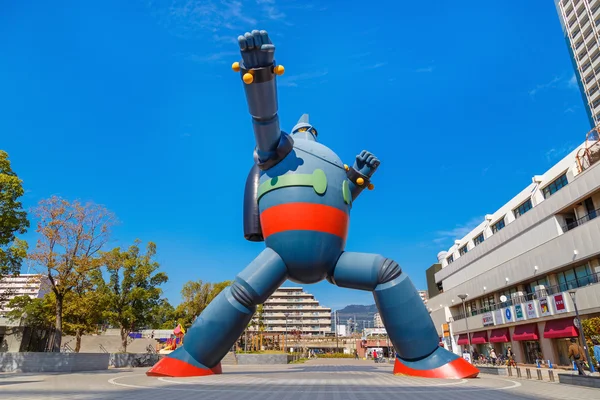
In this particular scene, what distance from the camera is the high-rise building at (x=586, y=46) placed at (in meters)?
56.8

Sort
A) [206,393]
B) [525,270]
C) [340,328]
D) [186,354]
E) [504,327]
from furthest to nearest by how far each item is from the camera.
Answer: [340,328], [504,327], [525,270], [186,354], [206,393]

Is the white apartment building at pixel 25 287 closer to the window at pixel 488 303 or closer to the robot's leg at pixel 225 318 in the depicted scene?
the robot's leg at pixel 225 318

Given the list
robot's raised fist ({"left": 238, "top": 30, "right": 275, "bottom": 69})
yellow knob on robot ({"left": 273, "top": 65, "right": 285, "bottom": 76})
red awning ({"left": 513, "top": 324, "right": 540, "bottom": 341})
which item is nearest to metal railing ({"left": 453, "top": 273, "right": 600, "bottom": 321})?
red awning ({"left": 513, "top": 324, "right": 540, "bottom": 341})

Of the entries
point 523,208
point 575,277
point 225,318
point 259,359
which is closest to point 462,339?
point 523,208

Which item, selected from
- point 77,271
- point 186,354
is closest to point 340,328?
point 77,271

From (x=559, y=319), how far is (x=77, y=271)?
26.4 m

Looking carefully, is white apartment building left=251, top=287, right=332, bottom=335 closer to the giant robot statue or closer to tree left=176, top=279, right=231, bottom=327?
tree left=176, top=279, right=231, bottom=327

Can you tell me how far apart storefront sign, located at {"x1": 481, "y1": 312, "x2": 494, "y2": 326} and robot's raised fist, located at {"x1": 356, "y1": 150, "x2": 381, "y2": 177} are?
25.6m

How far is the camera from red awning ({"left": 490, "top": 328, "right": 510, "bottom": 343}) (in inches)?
1169

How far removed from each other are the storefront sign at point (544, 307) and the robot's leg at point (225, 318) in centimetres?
2049

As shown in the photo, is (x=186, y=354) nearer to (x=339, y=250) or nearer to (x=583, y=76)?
(x=339, y=250)

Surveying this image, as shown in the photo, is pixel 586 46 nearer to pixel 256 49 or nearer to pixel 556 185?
pixel 556 185

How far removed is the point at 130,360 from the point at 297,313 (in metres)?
67.4

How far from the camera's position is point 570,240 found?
867 inches
